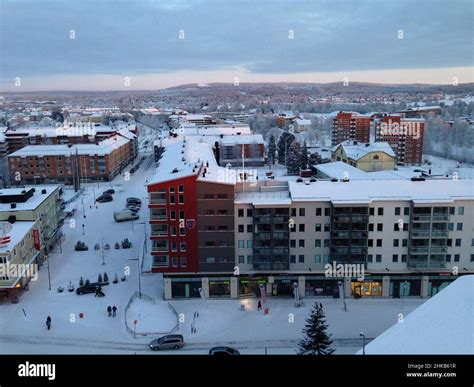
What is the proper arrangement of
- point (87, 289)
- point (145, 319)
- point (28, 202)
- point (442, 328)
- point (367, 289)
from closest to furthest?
point (442, 328) → point (145, 319) → point (367, 289) → point (87, 289) → point (28, 202)

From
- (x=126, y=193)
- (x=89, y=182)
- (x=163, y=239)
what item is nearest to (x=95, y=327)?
(x=163, y=239)

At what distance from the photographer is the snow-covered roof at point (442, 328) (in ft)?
7.96

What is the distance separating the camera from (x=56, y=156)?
28.6 meters

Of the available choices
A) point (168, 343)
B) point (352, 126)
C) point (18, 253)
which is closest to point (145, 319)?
point (168, 343)

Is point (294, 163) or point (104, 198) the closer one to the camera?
point (104, 198)

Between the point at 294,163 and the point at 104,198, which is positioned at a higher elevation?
the point at 294,163

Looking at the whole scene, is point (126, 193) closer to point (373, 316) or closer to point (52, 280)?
point (52, 280)

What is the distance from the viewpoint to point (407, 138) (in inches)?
1385

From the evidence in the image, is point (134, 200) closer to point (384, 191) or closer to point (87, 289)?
point (87, 289)

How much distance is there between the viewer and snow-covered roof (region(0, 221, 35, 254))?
39.8 feet

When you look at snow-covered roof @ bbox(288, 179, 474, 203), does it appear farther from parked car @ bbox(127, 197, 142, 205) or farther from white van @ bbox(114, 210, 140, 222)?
parked car @ bbox(127, 197, 142, 205)

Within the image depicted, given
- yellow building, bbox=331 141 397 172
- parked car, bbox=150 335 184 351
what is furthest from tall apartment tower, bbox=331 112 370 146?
parked car, bbox=150 335 184 351

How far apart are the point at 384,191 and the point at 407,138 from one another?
2440 centimetres

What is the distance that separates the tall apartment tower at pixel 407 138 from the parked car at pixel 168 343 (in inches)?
1159
